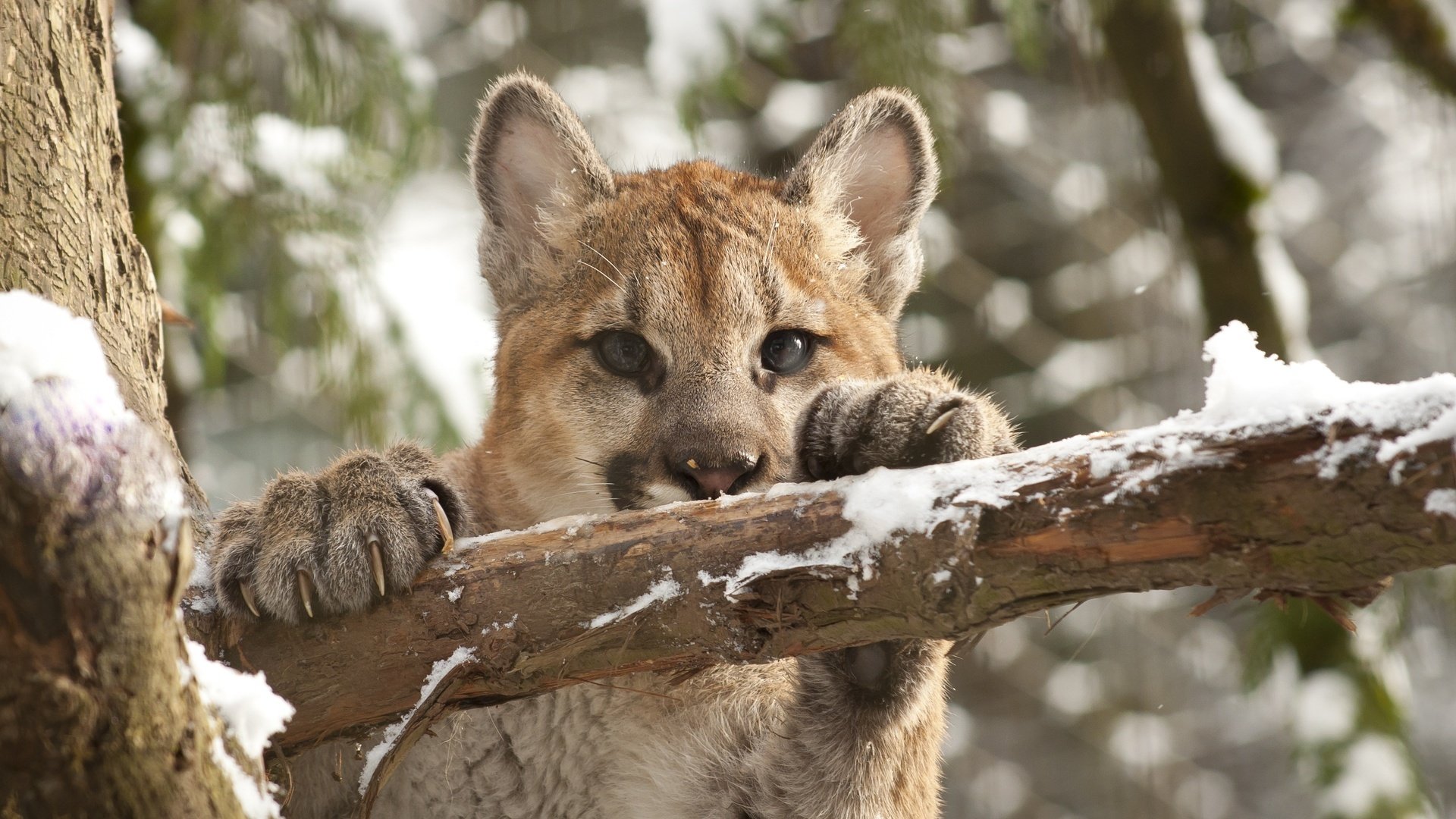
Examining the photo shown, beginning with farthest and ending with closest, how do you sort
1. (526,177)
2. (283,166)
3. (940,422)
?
(283,166), (526,177), (940,422)

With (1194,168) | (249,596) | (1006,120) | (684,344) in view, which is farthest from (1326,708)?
(1006,120)

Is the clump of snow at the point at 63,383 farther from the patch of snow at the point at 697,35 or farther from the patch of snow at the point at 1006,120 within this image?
the patch of snow at the point at 1006,120

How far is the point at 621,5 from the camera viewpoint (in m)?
7.67

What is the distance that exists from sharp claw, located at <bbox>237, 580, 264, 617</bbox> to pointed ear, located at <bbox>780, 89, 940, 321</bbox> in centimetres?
208

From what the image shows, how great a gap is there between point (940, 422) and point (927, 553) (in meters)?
0.47

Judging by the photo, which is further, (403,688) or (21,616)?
(403,688)

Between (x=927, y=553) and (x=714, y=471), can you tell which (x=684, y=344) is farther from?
(x=927, y=553)

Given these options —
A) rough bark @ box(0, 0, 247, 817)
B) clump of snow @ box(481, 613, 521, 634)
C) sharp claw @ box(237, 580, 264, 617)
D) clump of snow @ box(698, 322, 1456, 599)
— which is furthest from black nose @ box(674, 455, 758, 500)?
rough bark @ box(0, 0, 247, 817)

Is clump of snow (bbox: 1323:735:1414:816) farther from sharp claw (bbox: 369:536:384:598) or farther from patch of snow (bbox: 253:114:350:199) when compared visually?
patch of snow (bbox: 253:114:350:199)

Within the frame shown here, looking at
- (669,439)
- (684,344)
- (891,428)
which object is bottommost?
(891,428)

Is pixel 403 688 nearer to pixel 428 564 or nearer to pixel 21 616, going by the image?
pixel 428 564

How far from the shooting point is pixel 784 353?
11.5ft

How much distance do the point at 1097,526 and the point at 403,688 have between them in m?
1.26

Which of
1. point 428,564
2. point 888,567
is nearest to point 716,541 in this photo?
point 888,567
